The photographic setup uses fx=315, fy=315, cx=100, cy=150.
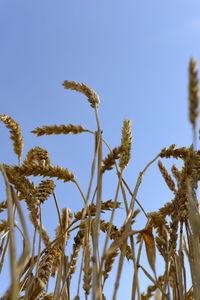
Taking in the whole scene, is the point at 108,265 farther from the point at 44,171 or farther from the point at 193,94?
the point at 193,94

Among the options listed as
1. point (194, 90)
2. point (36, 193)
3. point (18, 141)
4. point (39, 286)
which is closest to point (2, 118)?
point (18, 141)

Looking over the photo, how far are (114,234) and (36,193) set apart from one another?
448 millimetres

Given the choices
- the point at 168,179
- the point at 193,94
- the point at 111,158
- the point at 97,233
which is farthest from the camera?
the point at 168,179

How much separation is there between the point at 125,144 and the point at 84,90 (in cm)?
41

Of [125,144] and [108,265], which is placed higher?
[125,144]

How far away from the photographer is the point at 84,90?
69.1 inches

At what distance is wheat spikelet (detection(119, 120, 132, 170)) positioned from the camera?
1509mm

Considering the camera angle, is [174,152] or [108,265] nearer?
[108,265]

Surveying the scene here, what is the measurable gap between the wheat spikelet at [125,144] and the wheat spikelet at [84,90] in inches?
8.1

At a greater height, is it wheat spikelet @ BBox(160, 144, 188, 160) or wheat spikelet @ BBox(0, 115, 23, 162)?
wheat spikelet @ BBox(0, 115, 23, 162)

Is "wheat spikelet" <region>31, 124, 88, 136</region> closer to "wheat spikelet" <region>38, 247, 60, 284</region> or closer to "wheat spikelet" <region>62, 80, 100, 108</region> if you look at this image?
"wheat spikelet" <region>62, 80, 100, 108</region>

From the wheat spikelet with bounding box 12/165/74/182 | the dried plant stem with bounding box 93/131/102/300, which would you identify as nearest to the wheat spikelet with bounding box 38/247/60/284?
the wheat spikelet with bounding box 12/165/74/182

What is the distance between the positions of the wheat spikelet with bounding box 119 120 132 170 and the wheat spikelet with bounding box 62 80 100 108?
205mm

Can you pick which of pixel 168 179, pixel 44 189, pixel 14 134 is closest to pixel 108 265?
pixel 44 189
